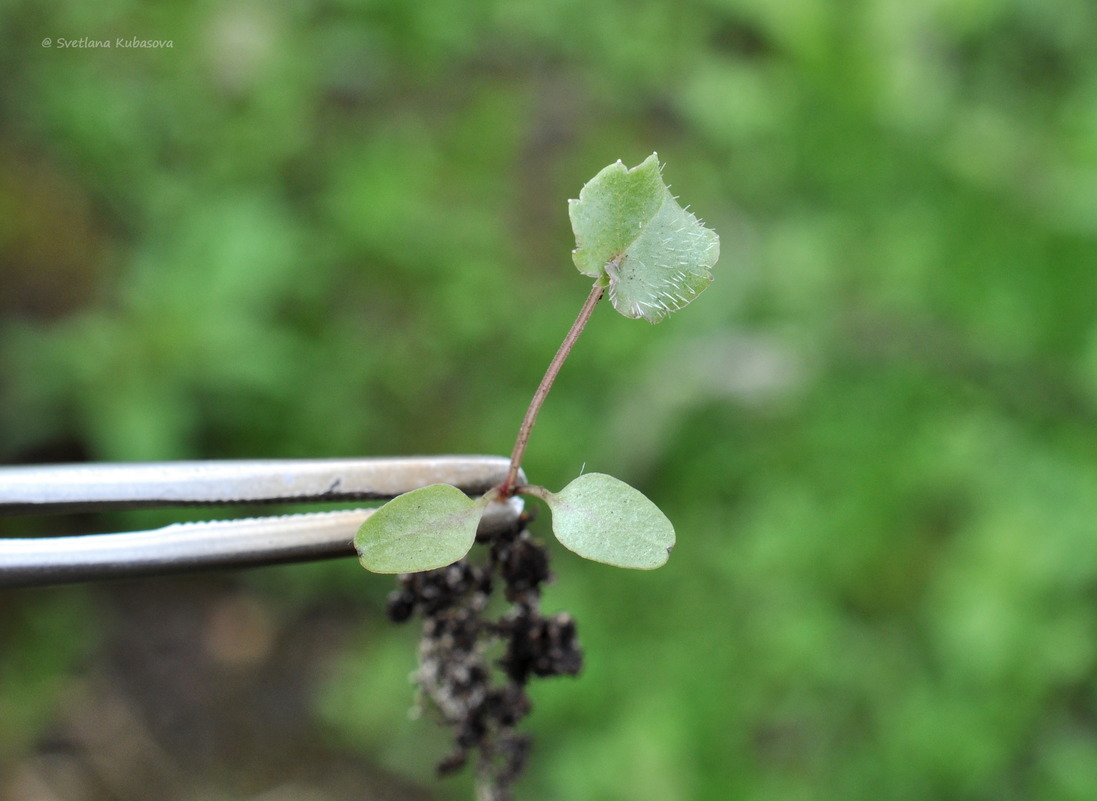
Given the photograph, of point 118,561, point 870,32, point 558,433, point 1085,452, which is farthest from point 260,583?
point 870,32

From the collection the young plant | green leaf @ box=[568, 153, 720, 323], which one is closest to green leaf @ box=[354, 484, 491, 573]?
the young plant

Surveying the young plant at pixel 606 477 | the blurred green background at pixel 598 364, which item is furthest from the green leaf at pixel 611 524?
the blurred green background at pixel 598 364

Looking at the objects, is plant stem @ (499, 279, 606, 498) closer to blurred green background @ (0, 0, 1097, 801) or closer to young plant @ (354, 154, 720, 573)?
young plant @ (354, 154, 720, 573)

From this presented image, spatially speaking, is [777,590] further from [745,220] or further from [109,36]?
[109,36]

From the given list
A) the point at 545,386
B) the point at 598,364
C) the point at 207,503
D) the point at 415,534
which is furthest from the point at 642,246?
the point at 598,364

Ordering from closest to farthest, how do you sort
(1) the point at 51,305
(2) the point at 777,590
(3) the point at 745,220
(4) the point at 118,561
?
1. (4) the point at 118,561
2. (2) the point at 777,590
3. (1) the point at 51,305
4. (3) the point at 745,220

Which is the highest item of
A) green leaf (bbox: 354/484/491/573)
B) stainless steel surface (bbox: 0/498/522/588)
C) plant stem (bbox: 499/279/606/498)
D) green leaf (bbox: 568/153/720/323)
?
green leaf (bbox: 568/153/720/323)

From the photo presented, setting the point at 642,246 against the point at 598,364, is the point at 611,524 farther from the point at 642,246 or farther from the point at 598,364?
the point at 598,364
